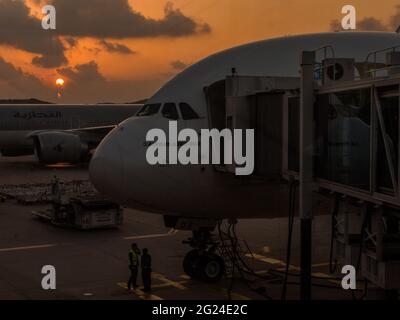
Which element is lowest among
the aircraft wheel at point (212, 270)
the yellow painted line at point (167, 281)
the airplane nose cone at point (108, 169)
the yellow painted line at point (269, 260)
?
the yellow painted line at point (167, 281)

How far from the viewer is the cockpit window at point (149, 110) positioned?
46.5ft

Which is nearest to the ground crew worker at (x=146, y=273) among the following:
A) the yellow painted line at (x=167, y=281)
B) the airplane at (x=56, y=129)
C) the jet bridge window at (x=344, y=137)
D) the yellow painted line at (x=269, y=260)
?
the yellow painted line at (x=167, y=281)

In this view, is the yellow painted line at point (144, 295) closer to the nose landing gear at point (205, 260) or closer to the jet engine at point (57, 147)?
the nose landing gear at point (205, 260)

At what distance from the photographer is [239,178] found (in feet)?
43.6

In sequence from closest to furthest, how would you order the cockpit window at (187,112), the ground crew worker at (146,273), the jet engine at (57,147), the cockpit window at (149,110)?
the cockpit window at (187,112)
the cockpit window at (149,110)
the ground crew worker at (146,273)
the jet engine at (57,147)

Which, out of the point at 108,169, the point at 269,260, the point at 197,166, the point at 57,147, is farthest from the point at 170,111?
A: the point at 57,147

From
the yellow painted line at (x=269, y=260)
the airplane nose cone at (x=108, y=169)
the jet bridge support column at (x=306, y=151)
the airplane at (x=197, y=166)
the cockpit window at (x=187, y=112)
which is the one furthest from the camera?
the yellow painted line at (x=269, y=260)

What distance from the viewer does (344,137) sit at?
9.38 meters

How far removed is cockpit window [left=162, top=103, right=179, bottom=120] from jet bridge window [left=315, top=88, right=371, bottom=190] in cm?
454

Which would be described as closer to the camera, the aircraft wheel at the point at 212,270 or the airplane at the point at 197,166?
the airplane at the point at 197,166

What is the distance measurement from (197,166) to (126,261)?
270 inches

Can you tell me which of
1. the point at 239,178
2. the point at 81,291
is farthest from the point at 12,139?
the point at 239,178

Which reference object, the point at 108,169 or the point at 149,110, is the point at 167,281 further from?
the point at 149,110

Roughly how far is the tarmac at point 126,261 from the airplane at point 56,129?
49.9 feet
